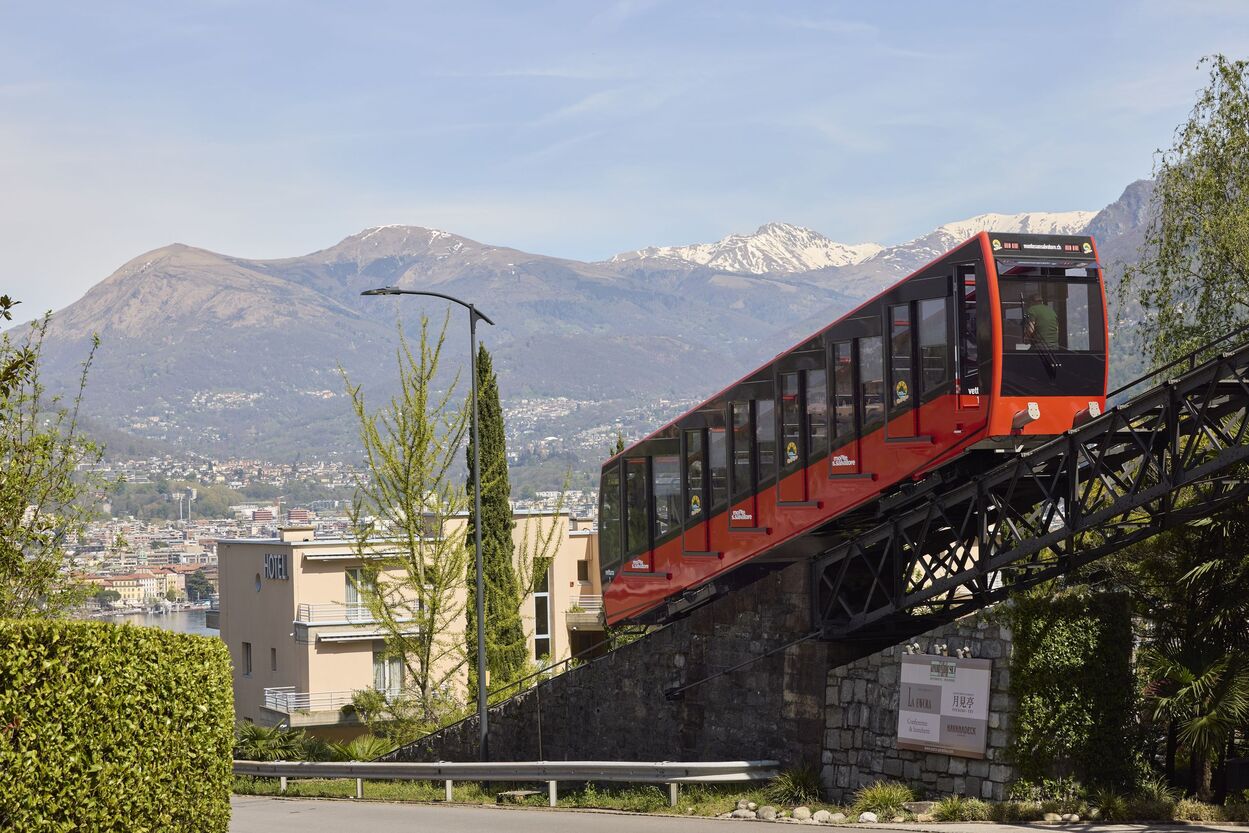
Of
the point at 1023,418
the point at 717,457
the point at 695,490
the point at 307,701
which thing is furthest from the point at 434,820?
the point at 307,701

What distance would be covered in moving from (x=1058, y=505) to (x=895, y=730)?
364cm

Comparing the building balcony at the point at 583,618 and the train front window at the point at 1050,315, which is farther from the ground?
the train front window at the point at 1050,315

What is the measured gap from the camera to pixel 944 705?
56.1 feet

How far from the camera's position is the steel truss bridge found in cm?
1481

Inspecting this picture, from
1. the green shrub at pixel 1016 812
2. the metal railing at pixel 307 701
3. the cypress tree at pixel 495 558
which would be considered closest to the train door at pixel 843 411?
the green shrub at pixel 1016 812

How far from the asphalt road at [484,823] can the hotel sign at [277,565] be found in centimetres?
2601

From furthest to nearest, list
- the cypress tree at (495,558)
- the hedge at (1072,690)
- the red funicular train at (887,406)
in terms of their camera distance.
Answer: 1. the cypress tree at (495,558)
2. the red funicular train at (887,406)
3. the hedge at (1072,690)

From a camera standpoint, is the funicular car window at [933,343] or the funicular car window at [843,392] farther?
the funicular car window at [843,392]

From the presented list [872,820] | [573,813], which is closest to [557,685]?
[573,813]

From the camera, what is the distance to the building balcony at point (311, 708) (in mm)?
47656

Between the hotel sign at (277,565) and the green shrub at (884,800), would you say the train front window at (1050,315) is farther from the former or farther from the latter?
the hotel sign at (277,565)

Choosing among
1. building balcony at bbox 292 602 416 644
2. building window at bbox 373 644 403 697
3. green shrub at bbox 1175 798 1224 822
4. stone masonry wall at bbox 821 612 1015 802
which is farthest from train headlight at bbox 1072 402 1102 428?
building window at bbox 373 644 403 697

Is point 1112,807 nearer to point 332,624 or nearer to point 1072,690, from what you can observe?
point 1072,690

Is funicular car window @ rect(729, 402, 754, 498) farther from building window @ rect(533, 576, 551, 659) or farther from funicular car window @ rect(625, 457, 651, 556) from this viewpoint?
building window @ rect(533, 576, 551, 659)
